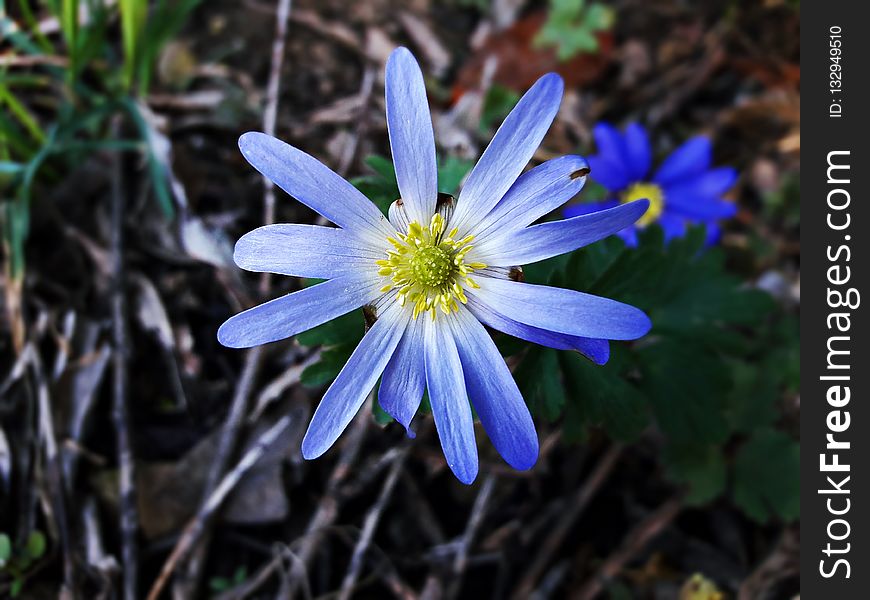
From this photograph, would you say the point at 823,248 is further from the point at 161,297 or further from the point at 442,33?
the point at 161,297

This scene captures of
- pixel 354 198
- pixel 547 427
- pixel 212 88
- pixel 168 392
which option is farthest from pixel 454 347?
pixel 212 88

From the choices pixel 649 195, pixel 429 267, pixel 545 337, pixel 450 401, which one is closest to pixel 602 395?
pixel 545 337

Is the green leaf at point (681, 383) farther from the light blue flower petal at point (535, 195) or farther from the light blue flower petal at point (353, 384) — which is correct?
the light blue flower petal at point (353, 384)

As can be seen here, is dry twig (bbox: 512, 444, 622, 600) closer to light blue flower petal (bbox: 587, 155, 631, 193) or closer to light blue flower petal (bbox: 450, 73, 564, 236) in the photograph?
light blue flower petal (bbox: 587, 155, 631, 193)

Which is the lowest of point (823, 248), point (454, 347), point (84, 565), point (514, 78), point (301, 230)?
point (84, 565)

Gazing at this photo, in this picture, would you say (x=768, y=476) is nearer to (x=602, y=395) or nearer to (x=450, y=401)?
(x=602, y=395)

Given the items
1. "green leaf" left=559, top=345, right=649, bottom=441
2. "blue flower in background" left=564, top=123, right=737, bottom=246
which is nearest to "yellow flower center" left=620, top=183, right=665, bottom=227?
"blue flower in background" left=564, top=123, right=737, bottom=246
